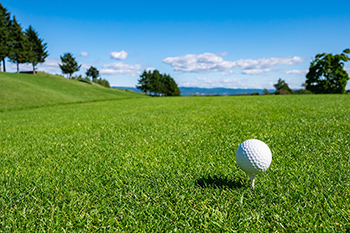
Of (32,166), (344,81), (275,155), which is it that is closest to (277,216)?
(275,155)

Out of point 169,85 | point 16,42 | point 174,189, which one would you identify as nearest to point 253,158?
point 174,189

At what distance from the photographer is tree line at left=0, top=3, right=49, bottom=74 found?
37.3 m

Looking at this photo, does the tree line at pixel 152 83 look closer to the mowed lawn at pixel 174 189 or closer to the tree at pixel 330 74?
the tree at pixel 330 74

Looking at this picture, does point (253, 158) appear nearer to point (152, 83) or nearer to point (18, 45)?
point (18, 45)

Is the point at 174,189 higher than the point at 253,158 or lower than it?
lower

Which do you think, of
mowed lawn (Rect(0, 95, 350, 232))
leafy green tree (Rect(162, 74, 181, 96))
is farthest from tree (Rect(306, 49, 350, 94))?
mowed lawn (Rect(0, 95, 350, 232))

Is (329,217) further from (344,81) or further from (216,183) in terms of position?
(344,81)

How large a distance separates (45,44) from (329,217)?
209 feet

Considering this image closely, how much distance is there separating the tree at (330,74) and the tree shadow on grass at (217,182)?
2160 inches

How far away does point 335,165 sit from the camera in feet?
8.56

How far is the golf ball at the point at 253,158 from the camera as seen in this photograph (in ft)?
6.27

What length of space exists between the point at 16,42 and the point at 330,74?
209 ft

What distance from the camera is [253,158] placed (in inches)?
75.0

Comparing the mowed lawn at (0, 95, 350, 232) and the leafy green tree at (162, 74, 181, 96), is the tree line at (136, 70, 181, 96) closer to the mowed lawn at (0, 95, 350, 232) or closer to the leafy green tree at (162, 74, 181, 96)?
the leafy green tree at (162, 74, 181, 96)
